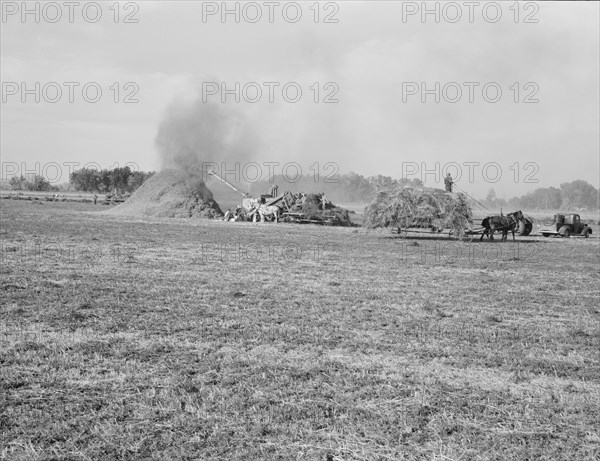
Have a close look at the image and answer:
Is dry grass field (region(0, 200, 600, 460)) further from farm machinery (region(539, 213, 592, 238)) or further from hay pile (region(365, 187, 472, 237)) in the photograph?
farm machinery (region(539, 213, 592, 238))

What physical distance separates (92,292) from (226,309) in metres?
2.73

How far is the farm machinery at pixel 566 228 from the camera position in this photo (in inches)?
1454

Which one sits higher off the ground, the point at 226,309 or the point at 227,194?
the point at 227,194

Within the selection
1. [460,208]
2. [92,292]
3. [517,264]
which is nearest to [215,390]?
[92,292]

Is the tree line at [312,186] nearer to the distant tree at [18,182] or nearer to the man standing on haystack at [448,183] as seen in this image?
the distant tree at [18,182]

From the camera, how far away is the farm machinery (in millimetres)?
36938

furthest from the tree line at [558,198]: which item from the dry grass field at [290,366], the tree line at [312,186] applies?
the dry grass field at [290,366]

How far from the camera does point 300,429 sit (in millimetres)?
5113

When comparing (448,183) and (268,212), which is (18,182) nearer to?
(268,212)

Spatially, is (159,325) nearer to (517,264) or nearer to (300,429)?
(300,429)

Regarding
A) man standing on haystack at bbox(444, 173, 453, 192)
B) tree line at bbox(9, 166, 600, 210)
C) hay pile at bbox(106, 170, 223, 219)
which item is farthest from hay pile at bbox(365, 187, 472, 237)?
tree line at bbox(9, 166, 600, 210)

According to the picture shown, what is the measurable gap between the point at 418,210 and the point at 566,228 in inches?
587

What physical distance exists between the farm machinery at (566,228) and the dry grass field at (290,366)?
2462 cm

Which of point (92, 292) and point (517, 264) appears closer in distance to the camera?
point (92, 292)
